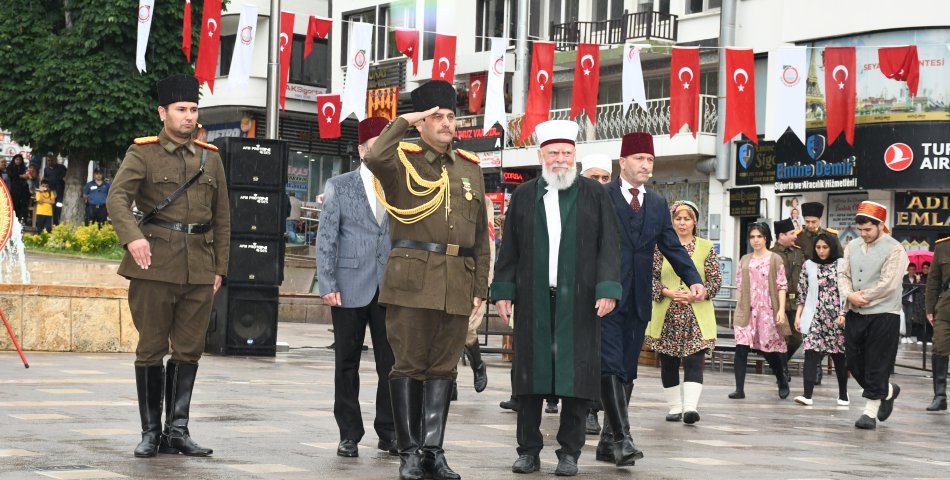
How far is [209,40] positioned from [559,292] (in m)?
21.2

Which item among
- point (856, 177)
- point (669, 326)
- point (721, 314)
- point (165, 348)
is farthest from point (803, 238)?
point (856, 177)

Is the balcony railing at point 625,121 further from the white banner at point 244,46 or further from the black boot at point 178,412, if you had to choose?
the black boot at point 178,412

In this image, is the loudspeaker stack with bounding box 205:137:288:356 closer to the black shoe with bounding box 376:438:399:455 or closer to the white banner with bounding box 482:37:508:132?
the black shoe with bounding box 376:438:399:455

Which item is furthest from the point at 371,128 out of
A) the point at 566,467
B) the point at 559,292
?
the point at 566,467

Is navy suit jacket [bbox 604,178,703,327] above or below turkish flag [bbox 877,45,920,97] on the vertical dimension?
below

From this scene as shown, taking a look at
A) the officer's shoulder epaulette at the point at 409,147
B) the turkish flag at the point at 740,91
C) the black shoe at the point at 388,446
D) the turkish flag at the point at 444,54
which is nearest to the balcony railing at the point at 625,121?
the turkish flag at the point at 444,54

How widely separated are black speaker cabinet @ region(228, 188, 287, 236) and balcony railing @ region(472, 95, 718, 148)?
67.5ft

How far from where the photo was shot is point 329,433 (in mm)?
10211

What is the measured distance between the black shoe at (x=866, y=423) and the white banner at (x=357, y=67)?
60.0 ft

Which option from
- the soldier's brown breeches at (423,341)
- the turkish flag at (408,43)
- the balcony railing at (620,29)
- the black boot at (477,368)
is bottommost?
the black boot at (477,368)

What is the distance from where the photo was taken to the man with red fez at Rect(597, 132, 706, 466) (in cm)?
942

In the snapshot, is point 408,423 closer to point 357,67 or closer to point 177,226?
point 177,226

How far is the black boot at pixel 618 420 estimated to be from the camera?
916 cm

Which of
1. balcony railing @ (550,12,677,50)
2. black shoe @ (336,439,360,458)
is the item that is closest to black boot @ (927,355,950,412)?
black shoe @ (336,439,360,458)
